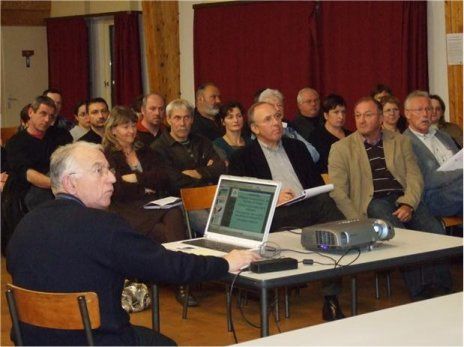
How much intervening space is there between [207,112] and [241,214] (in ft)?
14.2

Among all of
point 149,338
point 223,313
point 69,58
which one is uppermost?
point 69,58

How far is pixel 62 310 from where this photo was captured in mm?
2963

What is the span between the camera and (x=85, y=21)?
13.1 m

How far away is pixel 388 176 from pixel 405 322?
3.30 meters

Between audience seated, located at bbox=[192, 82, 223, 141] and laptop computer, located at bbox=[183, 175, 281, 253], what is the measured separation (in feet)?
12.0

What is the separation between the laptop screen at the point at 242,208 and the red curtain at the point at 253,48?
589 centimetres

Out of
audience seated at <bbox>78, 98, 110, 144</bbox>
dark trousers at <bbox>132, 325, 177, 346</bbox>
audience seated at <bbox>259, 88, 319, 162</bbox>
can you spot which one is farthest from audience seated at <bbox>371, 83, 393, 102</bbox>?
dark trousers at <bbox>132, 325, 177, 346</bbox>

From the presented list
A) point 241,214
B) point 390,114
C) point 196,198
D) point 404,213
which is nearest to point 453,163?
point 404,213

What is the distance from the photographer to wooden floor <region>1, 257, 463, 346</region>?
16.7 ft

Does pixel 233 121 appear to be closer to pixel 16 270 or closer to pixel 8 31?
pixel 16 270

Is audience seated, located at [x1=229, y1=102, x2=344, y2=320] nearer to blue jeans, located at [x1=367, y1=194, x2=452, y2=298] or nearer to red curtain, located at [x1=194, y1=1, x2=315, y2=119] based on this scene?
blue jeans, located at [x1=367, y1=194, x2=452, y2=298]

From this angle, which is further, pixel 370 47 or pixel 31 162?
pixel 370 47

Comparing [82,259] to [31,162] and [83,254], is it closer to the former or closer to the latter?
[83,254]

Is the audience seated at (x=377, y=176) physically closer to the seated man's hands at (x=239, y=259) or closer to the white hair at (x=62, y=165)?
the seated man's hands at (x=239, y=259)
